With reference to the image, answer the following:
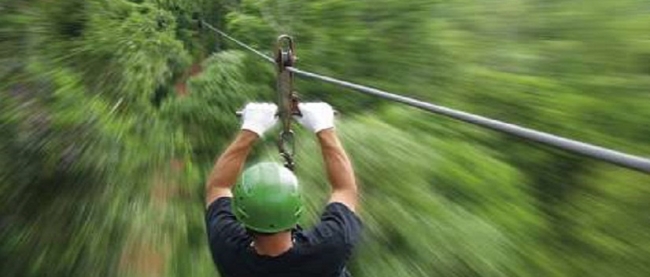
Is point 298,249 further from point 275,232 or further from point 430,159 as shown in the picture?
point 430,159

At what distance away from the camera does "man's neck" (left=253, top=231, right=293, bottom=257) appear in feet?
7.30

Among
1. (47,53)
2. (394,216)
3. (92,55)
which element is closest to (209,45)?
(92,55)

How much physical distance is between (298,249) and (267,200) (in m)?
0.19

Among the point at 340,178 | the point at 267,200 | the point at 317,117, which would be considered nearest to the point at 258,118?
the point at 317,117

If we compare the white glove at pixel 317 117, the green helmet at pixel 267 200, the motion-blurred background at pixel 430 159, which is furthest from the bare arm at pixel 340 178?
the motion-blurred background at pixel 430 159

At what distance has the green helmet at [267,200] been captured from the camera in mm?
2182

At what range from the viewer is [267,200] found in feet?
7.27

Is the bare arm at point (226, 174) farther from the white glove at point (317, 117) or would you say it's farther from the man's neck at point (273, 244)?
the man's neck at point (273, 244)

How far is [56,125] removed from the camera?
4199 millimetres

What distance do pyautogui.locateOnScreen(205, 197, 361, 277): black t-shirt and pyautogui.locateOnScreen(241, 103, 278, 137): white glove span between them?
46cm

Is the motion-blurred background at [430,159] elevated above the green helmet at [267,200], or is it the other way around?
the green helmet at [267,200]

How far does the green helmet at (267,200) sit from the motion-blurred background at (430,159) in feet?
Result: 4.57

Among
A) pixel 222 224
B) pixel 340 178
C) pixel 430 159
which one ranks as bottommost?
pixel 430 159

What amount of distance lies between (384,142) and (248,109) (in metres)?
1.71
